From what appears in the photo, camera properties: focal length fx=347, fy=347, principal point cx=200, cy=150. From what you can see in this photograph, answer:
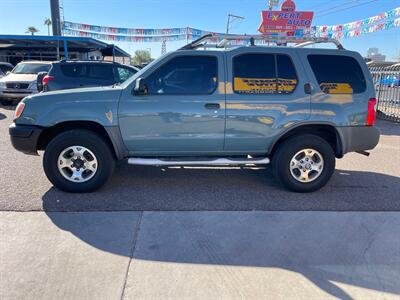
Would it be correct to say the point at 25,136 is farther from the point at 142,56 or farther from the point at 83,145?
the point at 142,56

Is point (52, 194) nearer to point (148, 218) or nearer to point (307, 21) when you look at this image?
point (148, 218)

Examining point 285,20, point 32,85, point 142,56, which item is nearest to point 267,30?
point 285,20

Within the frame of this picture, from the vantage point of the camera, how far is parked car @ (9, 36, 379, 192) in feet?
14.8

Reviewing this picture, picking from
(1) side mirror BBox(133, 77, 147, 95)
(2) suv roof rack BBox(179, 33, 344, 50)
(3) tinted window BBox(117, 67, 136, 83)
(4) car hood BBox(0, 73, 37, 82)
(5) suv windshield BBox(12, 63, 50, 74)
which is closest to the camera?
(1) side mirror BBox(133, 77, 147, 95)

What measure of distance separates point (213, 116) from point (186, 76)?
0.65 metres

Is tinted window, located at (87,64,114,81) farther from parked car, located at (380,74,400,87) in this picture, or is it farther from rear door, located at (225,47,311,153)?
parked car, located at (380,74,400,87)

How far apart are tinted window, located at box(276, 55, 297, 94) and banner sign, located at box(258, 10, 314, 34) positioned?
54.4 ft

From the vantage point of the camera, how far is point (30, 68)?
15.0m

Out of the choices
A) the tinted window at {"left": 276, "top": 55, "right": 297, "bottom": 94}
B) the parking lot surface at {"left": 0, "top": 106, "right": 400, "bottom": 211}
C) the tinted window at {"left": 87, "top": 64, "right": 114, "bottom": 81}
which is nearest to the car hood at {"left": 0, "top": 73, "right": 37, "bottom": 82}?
the tinted window at {"left": 87, "top": 64, "right": 114, "bottom": 81}

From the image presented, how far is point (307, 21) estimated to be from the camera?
1991 cm

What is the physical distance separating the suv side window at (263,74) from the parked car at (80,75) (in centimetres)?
658

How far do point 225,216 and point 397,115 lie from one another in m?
10.6

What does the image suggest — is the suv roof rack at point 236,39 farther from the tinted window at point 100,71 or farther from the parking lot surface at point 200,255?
the tinted window at point 100,71

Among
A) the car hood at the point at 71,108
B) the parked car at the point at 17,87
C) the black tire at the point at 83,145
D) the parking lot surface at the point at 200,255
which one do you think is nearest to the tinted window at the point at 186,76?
the car hood at the point at 71,108
